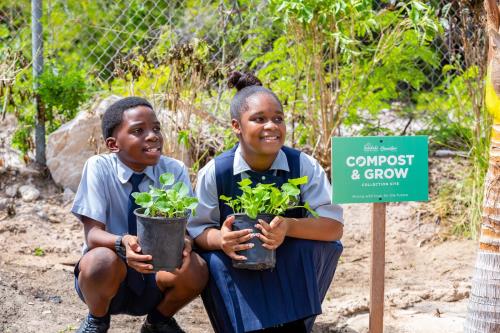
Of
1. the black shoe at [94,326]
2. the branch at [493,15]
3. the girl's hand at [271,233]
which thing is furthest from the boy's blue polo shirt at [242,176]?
the branch at [493,15]

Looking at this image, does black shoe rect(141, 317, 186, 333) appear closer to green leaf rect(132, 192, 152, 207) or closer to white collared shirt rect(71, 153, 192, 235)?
white collared shirt rect(71, 153, 192, 235)

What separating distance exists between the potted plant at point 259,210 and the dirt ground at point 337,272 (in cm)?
96

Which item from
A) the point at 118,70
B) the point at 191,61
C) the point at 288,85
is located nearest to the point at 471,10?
the point at 288,85

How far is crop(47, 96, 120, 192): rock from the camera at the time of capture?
6.30 metres

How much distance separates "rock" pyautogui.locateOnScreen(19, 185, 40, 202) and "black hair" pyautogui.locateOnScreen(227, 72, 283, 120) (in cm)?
276

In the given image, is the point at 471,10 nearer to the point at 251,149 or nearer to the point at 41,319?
the point at 251,149

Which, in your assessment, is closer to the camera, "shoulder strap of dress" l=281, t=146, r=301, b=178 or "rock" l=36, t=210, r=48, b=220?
"shoulder strap of dress" l=281, t=146, r=301, b=178

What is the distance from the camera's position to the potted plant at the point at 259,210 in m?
3.38

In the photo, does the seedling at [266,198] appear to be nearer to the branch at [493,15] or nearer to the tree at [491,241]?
the tree at [491,241]

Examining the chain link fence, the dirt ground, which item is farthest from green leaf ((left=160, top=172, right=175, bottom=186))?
the chain link fence

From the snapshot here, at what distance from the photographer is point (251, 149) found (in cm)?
372

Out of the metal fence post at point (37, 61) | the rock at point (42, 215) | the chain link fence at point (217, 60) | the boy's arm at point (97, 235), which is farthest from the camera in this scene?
the metal fence post at point (37, 61)

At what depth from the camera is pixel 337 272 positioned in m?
5.37

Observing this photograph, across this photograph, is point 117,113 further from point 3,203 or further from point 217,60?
point 217,60
